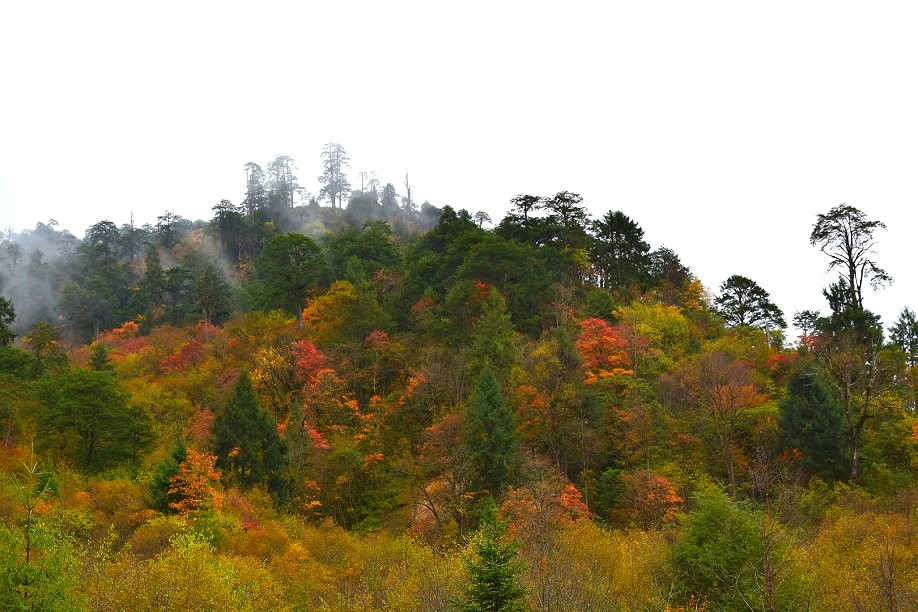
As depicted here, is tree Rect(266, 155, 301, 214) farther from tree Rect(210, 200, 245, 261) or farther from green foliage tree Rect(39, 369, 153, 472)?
green foliage tree Rect(39, 369, 153, 472)

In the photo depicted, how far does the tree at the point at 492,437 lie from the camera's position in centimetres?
3266

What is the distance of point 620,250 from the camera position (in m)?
54.3

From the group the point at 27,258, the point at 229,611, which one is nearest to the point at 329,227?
the point at 27,258

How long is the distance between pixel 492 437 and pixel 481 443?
2.19ft

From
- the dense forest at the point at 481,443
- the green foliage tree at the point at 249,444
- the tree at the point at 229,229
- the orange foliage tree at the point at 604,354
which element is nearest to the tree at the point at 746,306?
the dense forest at the point at 481,443

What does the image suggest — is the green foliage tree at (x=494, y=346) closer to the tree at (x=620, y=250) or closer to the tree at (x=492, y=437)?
the tree at (x=492, y=437)

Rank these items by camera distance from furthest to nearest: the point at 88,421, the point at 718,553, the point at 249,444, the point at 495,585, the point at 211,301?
A: the point at 211,301 → the point at 88,421 → the point at 249,444 → the point at 718,553 → the point at 495,585

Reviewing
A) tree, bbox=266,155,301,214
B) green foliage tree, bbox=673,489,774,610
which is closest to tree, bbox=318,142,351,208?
tree, bbox=266,155,301,214

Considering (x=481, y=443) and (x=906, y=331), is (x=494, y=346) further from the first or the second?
(x=906, y=331)

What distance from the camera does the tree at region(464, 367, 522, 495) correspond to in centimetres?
3266

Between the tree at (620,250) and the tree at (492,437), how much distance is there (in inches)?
924

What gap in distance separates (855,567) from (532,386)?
18508 millimetres

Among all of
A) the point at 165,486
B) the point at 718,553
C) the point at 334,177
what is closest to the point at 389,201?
the point at 334,177

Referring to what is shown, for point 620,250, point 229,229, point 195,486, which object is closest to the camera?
point 195,486
